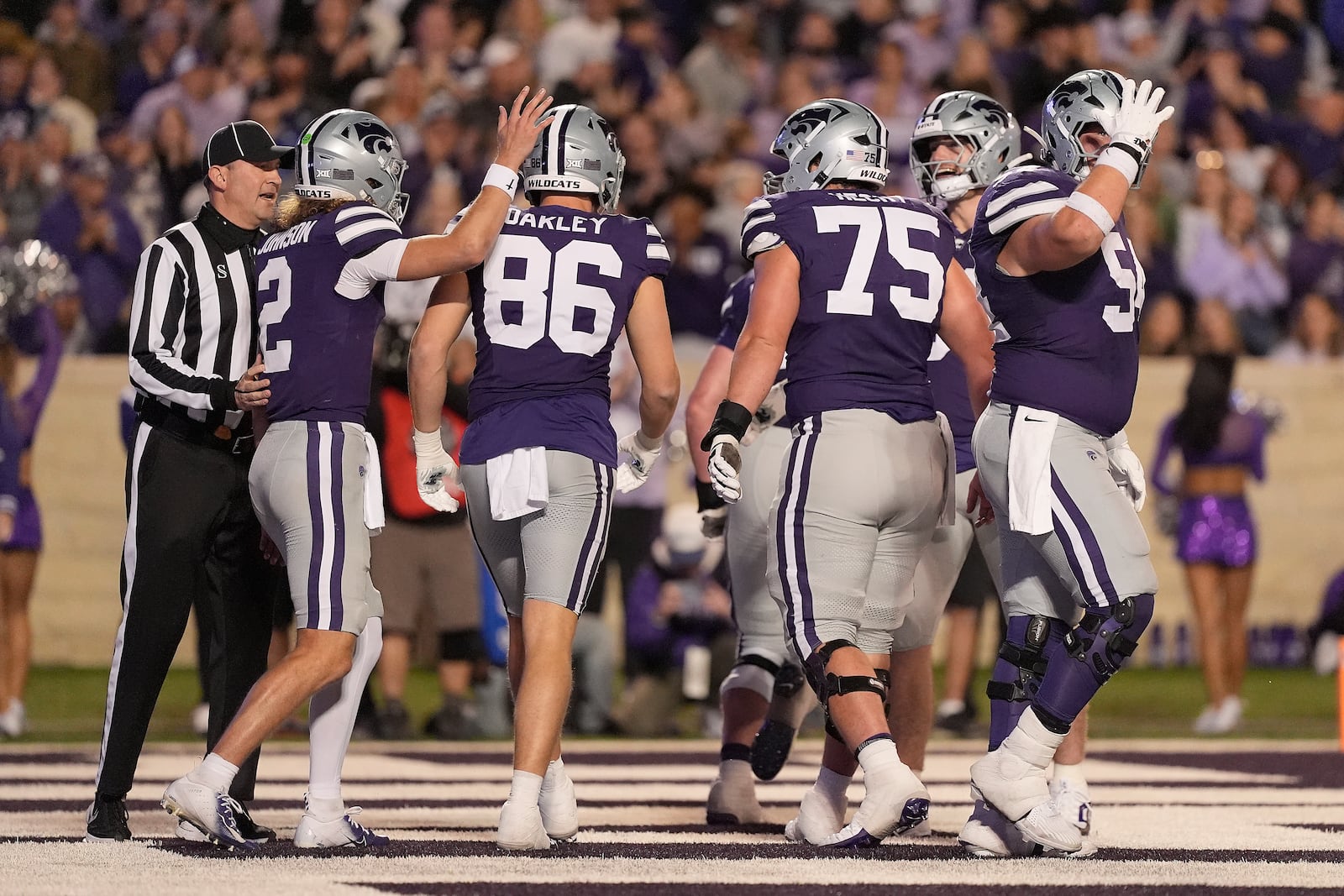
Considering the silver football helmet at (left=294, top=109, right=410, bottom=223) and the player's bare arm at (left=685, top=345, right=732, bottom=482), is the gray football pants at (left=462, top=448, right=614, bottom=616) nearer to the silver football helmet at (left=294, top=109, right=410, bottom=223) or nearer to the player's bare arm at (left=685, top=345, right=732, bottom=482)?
the silver football helmet at (left=294, top=109, right=410, bottom=223)

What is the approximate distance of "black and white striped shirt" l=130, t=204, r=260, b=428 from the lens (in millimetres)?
5801

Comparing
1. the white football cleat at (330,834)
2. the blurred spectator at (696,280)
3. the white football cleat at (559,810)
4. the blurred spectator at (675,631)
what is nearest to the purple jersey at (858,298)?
the white football cleat at (559,810)

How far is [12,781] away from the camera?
7.57m

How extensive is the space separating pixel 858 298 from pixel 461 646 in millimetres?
4992

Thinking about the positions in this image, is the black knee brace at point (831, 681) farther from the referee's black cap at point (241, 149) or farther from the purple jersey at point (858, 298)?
the referee's black cap at point (241, 149)

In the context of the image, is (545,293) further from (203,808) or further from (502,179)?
(203,808)

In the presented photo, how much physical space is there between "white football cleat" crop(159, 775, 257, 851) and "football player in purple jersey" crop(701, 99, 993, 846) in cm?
145

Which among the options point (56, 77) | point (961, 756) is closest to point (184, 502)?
point (961, 756)

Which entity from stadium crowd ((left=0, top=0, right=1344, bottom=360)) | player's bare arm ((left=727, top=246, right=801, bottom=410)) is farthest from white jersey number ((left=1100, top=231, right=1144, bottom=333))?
stadium crowd ((left=0, top=0, right=1344, bottom=360))

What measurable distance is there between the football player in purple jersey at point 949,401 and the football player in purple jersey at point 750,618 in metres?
0.34

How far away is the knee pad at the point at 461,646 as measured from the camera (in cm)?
1018

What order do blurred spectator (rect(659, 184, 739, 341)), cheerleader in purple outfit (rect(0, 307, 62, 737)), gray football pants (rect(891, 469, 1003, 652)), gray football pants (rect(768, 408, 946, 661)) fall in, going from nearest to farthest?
1. gray football pants (rect(768, 408, 946, 661))
2. gray football pants (rect(891, 469, 1003, 652))
3. cheerleader in purple outfit (rect(0, 307, 62, 737))
4. blurred spectator (rect(659, 184, 739, 341))

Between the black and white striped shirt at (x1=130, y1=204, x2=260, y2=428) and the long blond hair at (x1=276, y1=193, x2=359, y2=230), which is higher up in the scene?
the long blond hair at (x1=276, y1=193, x2=359, y2=230)

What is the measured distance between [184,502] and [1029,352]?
2.29 metres
